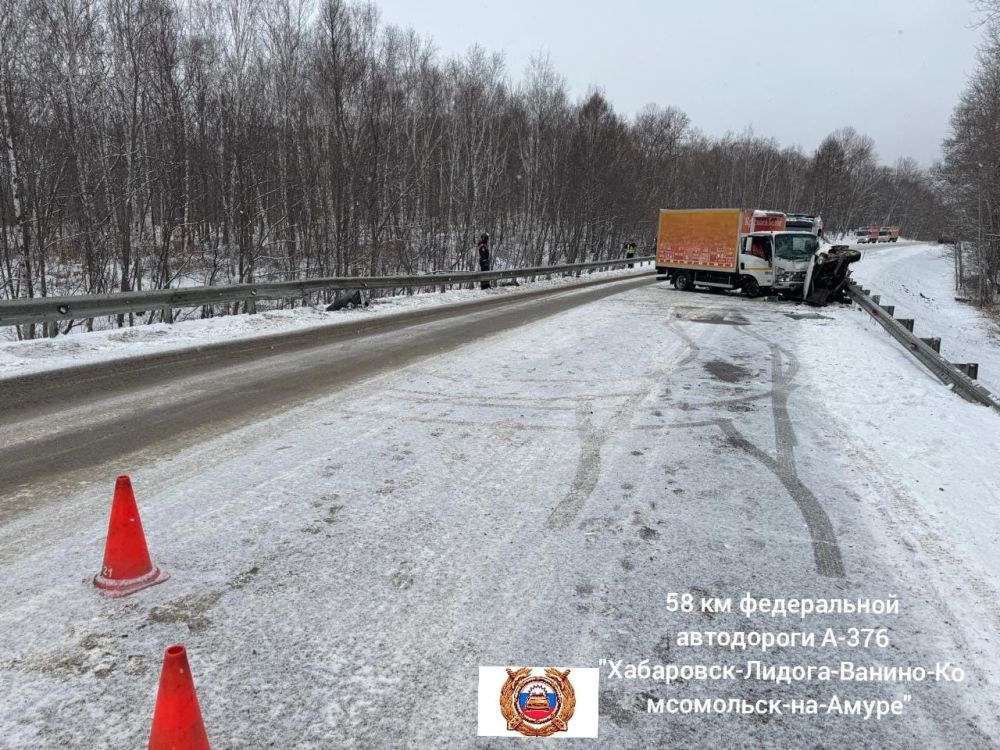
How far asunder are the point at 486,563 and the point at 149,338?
Result: 30.1ft

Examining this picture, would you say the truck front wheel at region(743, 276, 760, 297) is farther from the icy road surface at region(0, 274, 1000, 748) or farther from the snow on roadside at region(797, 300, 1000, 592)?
the icy road surface at region(0, 274, 1000, 748)

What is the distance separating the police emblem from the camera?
2.20 metres

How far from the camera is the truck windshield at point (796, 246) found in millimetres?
18812

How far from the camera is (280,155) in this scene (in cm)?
2595

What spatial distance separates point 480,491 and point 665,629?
1737 millimetres

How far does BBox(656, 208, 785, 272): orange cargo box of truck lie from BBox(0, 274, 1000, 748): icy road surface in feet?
51.2

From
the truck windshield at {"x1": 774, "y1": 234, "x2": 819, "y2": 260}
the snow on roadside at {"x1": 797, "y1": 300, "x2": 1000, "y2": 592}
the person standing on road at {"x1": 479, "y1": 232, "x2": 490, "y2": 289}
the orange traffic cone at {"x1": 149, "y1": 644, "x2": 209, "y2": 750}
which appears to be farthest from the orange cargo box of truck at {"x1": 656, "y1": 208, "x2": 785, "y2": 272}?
the orange traffic cone at {"x1": 149, "y1": 644, "x2": 209, "y2": 750}

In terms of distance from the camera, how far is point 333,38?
71.8ft

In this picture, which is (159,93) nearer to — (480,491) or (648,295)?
(648,295)

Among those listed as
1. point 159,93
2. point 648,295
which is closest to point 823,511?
point 648,295

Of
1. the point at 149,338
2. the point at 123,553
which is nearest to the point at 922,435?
the point at 123,553

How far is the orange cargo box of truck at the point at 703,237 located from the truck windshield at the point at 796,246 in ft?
5.47

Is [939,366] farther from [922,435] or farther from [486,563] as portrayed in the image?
[486,563]

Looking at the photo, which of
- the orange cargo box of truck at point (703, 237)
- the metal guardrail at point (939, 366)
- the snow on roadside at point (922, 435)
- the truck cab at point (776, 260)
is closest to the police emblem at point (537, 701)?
the snow on roadside at point (922, 435)
